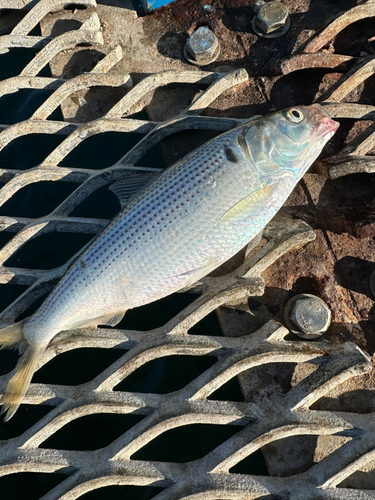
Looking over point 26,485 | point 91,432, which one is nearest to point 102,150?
point 91,432

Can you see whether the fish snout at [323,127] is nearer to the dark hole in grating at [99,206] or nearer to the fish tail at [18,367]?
the dark hole in grating at [99,206]

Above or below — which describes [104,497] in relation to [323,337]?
below

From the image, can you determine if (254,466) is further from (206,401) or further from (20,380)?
(20,380)

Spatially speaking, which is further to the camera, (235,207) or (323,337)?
(323,337)

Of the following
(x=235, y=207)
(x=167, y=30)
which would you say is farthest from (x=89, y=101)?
(x=235, y=207)

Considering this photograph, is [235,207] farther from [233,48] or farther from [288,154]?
[233,48]

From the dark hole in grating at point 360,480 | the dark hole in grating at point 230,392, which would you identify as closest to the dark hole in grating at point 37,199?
the dark hole in grating at point 230,392

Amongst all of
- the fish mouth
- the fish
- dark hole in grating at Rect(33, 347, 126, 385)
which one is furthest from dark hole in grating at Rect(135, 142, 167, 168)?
dark hole in grating at Rect(33, 347, 126, 385)

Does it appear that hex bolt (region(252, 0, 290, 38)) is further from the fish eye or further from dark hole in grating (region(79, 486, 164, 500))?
dark hole in grating (region(79, 486, 164, 500))
